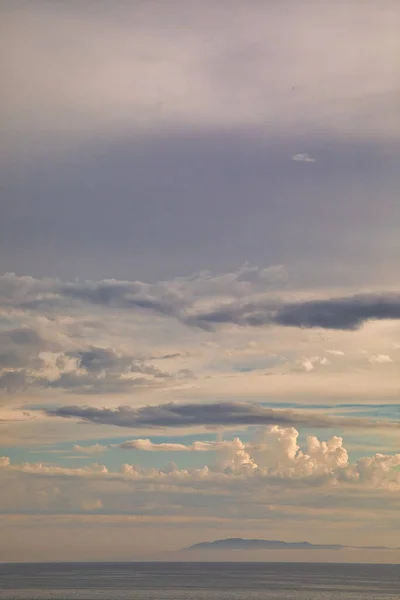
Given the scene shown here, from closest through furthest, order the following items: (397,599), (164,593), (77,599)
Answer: (77,599), (397,599), (164,593)

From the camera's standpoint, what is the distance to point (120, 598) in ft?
534

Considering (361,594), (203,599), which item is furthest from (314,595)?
(203,599)

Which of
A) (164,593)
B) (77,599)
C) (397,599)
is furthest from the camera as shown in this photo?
(164,593)

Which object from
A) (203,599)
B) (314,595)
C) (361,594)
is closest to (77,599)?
(203,599)

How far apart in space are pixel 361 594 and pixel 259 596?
956 inches

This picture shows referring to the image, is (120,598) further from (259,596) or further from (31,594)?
(259,596)

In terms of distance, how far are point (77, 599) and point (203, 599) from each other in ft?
86.2

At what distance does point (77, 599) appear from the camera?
517ft

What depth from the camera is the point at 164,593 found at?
182375 millimetres

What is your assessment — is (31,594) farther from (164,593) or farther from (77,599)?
(164,593)

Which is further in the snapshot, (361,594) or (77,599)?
(361,594)

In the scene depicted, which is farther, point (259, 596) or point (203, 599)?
point (259, 596)

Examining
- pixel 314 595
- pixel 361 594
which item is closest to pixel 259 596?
pixel 314 595

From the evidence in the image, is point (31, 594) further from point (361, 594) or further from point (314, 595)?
point (361, 594)
